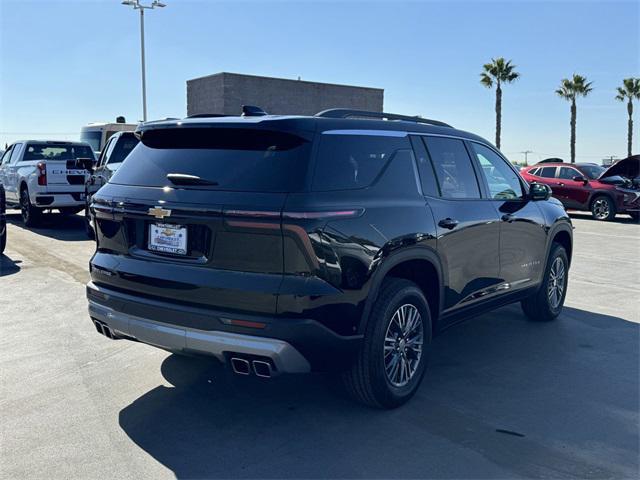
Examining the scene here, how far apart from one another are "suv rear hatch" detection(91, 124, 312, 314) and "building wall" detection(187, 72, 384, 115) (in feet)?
112

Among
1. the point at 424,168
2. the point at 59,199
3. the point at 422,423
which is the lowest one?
the point at 422,423

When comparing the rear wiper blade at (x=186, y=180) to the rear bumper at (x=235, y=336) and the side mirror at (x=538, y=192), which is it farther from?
the side mirror at (x=538, y=192)

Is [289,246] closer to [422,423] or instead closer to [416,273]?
[416,273]

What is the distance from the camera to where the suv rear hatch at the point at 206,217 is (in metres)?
3.48

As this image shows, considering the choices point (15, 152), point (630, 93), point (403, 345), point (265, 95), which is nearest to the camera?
point (403, 345)

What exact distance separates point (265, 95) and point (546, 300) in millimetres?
35105

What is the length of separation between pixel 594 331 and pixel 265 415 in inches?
142

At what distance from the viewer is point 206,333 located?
3.56 meters

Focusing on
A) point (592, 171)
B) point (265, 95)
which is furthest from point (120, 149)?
point (265, 95)

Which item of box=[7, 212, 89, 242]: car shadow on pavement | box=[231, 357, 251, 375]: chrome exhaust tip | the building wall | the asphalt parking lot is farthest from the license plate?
the building wall

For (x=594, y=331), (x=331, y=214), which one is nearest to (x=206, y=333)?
(x=331, y=214)

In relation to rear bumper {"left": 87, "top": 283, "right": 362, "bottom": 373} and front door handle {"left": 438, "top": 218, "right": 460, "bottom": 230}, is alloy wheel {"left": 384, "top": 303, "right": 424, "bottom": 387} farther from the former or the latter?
front door handle {"left": 438, "top": 218, "right": 460, "bottom": 230}

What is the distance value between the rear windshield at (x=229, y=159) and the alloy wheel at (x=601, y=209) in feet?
54.0

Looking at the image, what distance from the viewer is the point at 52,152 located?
1519cm
